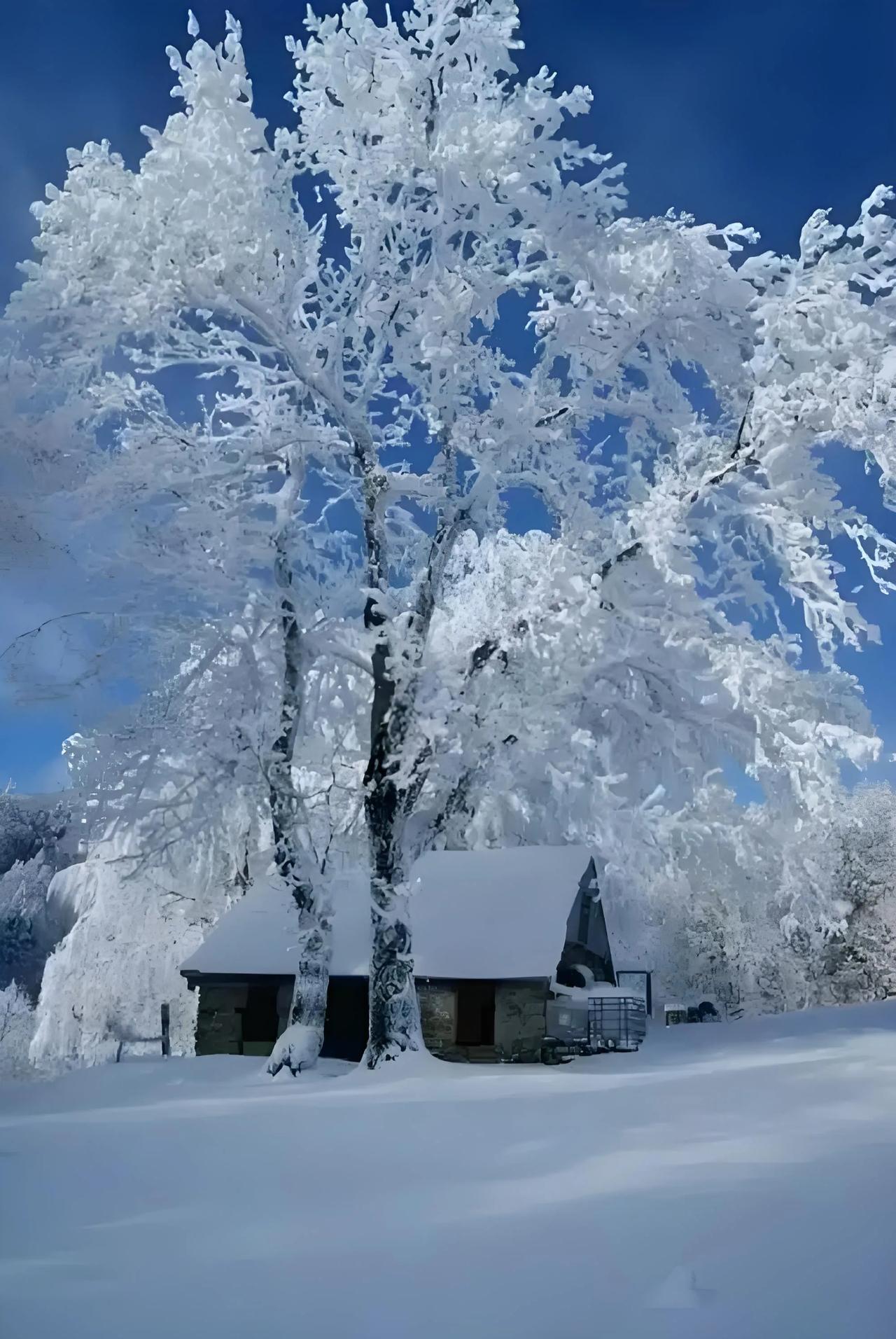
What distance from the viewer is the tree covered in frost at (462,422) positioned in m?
15.6

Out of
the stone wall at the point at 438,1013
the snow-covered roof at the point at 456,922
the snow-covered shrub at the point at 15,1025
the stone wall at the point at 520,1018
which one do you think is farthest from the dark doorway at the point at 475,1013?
the snow-covered shrub at the point at 15,1025

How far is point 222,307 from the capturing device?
1698 cm

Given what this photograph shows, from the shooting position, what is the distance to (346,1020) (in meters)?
26.5

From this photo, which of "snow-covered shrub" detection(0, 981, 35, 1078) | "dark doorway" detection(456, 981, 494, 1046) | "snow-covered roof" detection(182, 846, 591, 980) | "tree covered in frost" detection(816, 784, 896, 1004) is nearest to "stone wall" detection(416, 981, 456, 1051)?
"dark doorway" detection(456, 981, 494, 1046)

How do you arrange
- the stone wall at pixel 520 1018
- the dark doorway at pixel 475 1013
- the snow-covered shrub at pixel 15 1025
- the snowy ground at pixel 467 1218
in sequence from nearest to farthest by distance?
1. the snowy ground at pixel 467 1218
2. the stone wall at pixel 520 1018
3. the dark doorway at pixel 475 1013
4. the snow-covered shrub at pixel 15 1025

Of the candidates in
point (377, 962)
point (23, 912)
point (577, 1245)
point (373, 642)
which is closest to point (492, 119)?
point (373, 642)

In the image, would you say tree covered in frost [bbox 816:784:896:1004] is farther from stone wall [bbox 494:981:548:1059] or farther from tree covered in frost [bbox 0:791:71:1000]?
tree covered in frost [bbox 0:791:71:1000]

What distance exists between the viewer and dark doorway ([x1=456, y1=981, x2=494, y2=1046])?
83.6 ft

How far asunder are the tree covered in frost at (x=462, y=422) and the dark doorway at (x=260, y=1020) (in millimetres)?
8148

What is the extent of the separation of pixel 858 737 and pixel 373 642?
722cm

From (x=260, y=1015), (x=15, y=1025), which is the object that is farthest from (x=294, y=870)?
(x=15, y=1025)

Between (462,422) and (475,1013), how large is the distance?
1435 centimetres

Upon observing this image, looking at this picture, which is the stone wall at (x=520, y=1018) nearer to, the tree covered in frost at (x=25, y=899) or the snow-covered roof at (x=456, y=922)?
the snow-covered roof at (x=456, y=922)

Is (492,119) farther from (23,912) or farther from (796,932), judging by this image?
(23,912)
